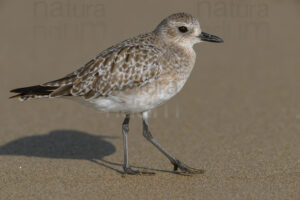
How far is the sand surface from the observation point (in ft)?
20.3

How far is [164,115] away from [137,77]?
2645 mm

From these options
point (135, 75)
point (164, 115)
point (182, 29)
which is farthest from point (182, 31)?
point (164, 115)

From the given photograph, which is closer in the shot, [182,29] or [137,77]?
[137,77]

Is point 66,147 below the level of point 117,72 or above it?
below

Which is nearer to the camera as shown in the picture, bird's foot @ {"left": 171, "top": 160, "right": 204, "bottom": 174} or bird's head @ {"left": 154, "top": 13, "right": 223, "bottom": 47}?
bird's foot @ {"left": 171, "top": 160, "right": 204, "bottom": 174}

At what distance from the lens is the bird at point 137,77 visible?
246 inches

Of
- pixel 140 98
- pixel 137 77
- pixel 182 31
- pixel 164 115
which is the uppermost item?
pixel 182 31

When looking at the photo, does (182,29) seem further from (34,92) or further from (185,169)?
(34,92)

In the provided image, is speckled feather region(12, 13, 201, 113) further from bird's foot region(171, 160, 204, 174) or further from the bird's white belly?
bird's foot region(171, 160, 204, 174)

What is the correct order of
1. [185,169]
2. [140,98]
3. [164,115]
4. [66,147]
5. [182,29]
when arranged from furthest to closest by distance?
1. [164,115]
2. [66,147]
3. [182,29]
4. [185,169]
5. [140,98]

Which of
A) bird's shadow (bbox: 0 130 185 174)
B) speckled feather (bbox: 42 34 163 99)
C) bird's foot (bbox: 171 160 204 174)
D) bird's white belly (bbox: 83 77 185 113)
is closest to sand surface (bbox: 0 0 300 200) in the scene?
bird's shadow (bbox: 0 130 185 174)

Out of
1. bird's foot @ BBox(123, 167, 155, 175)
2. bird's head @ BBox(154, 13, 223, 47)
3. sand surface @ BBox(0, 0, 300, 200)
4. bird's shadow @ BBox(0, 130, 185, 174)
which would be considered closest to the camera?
sand surface @ BBox(0, 0, 300, 200)

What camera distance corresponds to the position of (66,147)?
7.59m

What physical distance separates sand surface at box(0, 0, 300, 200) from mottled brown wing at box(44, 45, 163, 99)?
44.6 inches
